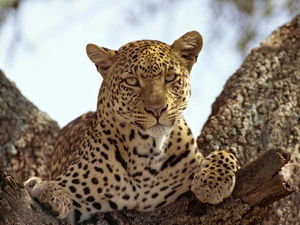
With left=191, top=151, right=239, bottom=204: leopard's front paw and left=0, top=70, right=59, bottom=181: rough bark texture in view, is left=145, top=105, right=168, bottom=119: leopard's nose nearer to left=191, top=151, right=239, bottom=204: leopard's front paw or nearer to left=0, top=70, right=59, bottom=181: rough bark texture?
left=191, top=151, right=239, bottom=204: leopard's front paw

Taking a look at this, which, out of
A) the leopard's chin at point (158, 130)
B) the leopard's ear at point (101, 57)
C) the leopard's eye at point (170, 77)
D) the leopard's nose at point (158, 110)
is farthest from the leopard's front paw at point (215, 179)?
the leopard's ear at point (101, 57)

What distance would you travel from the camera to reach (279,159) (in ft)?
19.3

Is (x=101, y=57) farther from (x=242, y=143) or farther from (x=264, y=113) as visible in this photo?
(x=264, y=113)

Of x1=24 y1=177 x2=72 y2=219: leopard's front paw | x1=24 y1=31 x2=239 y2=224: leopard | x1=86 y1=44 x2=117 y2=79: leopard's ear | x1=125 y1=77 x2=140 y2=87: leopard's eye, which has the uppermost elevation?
x1=86 y1=44 x2=117 y2=79: leopard's ear

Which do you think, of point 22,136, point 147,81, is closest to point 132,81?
point 147,81

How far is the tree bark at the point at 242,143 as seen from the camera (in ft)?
19.5

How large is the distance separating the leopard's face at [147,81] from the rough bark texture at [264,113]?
0.88 m

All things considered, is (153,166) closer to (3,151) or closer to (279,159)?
(279,159)

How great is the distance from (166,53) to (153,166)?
0.96 m

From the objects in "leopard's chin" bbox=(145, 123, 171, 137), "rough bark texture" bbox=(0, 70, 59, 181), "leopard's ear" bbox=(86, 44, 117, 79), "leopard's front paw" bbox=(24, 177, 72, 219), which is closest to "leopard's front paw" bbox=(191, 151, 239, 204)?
"leopard's chin" bbox=(145, 123, 171, 137)

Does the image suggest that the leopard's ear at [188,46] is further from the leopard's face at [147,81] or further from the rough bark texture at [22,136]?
the rough bark texture at [22,136]

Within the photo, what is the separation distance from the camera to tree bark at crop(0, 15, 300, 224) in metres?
5.93

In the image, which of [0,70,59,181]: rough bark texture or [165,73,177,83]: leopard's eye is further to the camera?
[0,70,59,181]: rough bark texture

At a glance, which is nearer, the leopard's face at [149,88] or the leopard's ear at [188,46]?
the leopard's face at [149,88]
